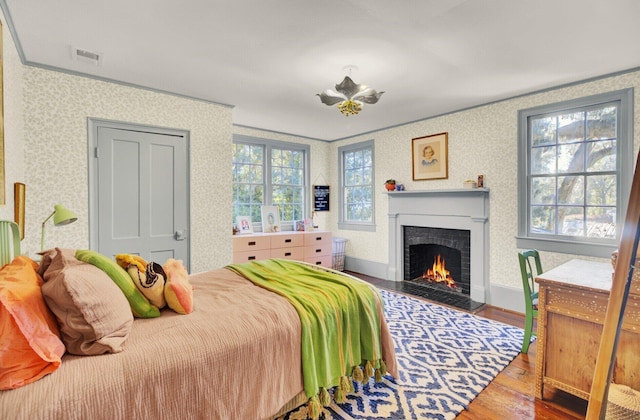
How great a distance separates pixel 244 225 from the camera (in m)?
4.90

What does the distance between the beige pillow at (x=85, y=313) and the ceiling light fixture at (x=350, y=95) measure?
228 centimetres

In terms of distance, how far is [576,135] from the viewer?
10.9 ft

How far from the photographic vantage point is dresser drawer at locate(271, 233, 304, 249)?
4.86 metres

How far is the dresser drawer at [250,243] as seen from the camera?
4424mm

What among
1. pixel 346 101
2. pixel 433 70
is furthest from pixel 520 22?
pixel 346 101

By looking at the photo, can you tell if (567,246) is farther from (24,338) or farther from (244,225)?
(24,338)

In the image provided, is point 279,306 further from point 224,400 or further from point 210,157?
point 210,157

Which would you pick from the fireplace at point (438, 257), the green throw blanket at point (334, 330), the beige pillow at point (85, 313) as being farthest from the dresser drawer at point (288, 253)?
the beige pillow at point (85, 313)

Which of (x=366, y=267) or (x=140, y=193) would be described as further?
(x=366, y=267)

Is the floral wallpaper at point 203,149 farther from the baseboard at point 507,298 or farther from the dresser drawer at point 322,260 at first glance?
the dresser drawer at point 322,260

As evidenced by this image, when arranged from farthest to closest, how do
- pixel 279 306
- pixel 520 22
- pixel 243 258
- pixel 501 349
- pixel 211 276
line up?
pixel 243 258, pixel 501 349, pixel 211 276, pixel 520 22, pixel 279 306

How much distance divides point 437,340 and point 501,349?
0.53 m

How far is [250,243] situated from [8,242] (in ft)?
9.57

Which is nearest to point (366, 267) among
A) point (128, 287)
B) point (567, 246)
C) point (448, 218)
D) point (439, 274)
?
point (439, 274)
